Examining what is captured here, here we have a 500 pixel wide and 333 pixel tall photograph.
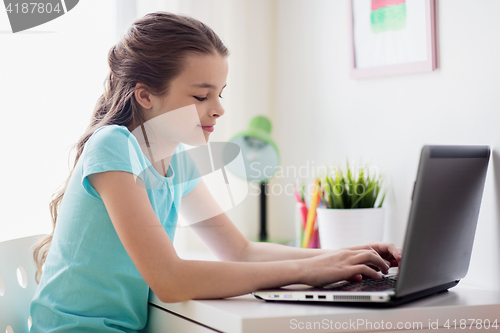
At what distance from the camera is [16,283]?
0.99m

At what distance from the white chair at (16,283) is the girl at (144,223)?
3 centimetres

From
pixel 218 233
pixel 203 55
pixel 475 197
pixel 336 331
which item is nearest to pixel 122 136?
pixel 203 55

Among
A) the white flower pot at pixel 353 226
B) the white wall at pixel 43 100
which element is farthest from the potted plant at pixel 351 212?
the white wall at pixel 43 100

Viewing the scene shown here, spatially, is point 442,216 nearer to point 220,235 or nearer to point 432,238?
point 432,238

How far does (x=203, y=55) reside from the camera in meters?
0.96

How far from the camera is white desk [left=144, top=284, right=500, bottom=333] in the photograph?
2.10 ft

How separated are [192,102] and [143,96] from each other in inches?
4.2

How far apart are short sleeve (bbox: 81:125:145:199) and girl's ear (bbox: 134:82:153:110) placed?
12cm

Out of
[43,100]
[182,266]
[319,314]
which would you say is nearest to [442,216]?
[319,314]

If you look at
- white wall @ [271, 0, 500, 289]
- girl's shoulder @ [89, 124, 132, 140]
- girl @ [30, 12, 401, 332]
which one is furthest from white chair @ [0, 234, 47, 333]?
white wall @ [271, 0, 500, 289]

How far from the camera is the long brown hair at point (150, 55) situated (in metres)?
0.95

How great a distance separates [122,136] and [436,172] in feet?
1.77

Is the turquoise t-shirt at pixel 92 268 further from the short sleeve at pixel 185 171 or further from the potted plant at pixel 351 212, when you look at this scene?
the potted plant at pixel 351 212

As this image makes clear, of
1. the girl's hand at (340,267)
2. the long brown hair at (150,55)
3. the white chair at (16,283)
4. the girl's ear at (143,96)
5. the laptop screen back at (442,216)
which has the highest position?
the long brown hair at (150,55)
